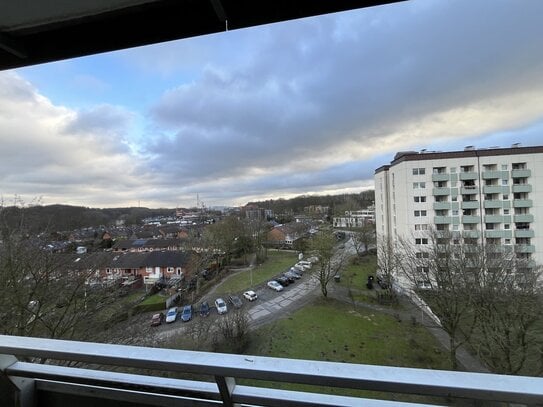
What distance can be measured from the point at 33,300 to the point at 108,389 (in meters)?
5.88

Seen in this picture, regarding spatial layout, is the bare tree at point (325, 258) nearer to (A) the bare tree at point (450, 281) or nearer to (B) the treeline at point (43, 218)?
(A) the bare tree at point (450, 281)

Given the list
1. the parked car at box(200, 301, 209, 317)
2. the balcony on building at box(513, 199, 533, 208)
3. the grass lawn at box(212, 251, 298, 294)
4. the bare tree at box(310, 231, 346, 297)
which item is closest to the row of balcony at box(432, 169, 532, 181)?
the balcony on building at box(513, 199, 533, 208)

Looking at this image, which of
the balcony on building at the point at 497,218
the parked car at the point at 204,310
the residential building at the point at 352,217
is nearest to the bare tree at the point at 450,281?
the parked car at the point at 204,310

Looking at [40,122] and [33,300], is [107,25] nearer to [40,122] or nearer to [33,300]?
[40,122]

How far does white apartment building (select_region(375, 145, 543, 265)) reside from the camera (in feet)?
59.2

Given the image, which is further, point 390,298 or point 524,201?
point 524,201

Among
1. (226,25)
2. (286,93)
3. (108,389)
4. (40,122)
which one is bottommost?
(108,389)

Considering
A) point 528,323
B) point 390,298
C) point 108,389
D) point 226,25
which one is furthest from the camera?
point 390,298

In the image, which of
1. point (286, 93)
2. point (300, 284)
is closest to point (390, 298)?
point (300, 284)

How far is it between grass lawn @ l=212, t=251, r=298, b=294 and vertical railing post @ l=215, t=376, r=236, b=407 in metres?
17.0

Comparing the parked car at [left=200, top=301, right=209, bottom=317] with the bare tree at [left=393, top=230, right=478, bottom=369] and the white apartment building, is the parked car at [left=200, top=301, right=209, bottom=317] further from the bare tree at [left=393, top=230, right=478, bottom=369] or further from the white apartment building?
the white apartment building

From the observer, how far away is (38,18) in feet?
3.49

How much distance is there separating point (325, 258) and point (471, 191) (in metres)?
11.7

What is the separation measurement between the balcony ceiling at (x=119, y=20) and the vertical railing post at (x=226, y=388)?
1.18 meters
